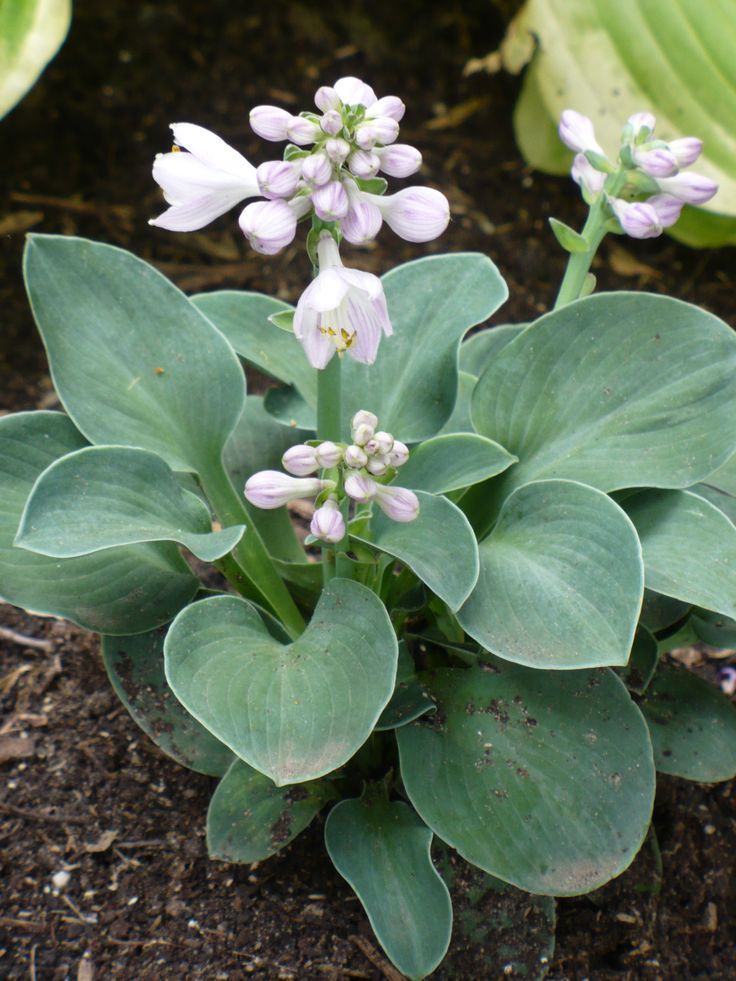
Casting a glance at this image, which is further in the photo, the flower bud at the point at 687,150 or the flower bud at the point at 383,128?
the flower bud at the point at 687,150

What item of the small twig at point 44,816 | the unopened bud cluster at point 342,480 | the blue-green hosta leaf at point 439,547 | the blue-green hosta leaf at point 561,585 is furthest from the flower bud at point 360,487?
the small twig at point 44,816

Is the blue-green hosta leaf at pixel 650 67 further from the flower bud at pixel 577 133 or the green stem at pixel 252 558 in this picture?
the green stem at pixel 252 558

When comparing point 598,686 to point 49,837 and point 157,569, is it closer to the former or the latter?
point 157,569

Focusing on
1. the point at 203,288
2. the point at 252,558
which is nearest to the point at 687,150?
the point at 252,558

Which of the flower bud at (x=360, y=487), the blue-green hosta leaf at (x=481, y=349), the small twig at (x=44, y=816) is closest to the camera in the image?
the flower bud at (x=360, y=487)

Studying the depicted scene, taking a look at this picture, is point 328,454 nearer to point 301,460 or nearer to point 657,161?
point 301,460

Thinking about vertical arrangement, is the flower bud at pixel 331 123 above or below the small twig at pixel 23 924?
above

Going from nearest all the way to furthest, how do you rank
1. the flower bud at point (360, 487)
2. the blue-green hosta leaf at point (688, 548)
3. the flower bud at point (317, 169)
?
the flower bud at point (317, 169) → the flower bud at point (360, 487) → the blue-green hosta leaf at point (688, 548)

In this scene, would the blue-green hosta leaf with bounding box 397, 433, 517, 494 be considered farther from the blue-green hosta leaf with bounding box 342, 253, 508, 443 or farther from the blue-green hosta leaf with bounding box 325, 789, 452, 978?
the blue-green hosta leaf with bounding box 325, 789, 452, 978
